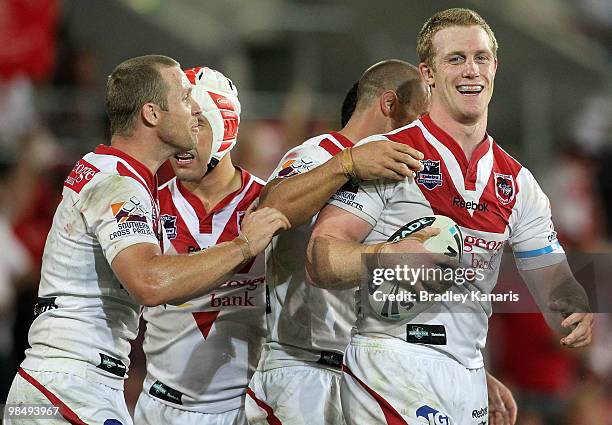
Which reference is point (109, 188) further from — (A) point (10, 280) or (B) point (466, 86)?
(A) point (10, 280)

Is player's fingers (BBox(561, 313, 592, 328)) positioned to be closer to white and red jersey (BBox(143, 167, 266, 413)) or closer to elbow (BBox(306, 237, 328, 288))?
elbow (BBox(306, 237, 328, 288))

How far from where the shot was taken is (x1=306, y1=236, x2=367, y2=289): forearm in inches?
170

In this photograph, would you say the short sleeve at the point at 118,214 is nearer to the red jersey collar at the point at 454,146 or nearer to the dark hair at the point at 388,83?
the red jersey collar at the point at 454,146

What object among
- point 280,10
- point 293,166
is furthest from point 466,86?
point 280,10

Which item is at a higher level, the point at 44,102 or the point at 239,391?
the point at 44,102

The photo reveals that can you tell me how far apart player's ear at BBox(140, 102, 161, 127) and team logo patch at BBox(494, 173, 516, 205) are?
58.3 inches

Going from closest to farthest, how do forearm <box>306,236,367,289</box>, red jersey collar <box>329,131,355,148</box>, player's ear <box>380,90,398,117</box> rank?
forearm <box>306,236,367,289</box>
red jersey collar <box>329,131,355,148</box>
player's ear <box>380,90,398,117</box>

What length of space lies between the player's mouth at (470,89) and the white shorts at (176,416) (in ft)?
6.81

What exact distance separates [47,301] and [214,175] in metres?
1.37

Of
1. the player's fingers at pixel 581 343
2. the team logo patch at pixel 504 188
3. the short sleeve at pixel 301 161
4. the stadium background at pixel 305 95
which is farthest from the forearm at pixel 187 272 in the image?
the stadium background at pixel 305 95

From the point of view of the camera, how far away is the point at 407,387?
4.36 metres

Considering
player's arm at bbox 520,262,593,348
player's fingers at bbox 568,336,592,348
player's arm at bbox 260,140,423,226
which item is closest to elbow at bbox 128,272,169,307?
player's arm at bbox 260,140,423,226

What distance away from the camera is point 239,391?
5.57 metres

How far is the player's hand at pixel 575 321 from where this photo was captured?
15.3 feet
